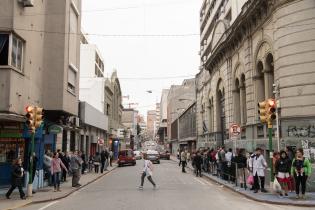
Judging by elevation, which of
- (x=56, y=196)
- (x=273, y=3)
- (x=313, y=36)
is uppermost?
(x=273, y=3)

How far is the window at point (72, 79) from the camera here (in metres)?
25.8

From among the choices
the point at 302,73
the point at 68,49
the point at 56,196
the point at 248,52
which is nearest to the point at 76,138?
the point at 68,49

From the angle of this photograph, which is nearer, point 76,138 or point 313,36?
point 313,36

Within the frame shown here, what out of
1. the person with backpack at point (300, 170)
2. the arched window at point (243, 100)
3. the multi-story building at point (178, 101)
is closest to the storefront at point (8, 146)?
the person with backpack at point (300, 170)

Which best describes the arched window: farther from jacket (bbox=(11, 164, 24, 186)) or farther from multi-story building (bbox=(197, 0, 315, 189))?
jacket (bbox=(11, 164, 24, 186))

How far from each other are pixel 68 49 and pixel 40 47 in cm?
212

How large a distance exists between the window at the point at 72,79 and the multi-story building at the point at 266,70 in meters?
10.9

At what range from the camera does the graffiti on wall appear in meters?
19.8

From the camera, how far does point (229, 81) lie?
36.1m

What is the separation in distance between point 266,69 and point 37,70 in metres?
12.5

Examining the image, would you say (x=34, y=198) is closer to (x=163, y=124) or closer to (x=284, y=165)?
(x=284, y=165)

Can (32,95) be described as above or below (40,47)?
below

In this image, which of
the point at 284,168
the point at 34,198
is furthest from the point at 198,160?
the point at 34,198

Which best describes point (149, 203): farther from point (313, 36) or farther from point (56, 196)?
point (313, 36)
